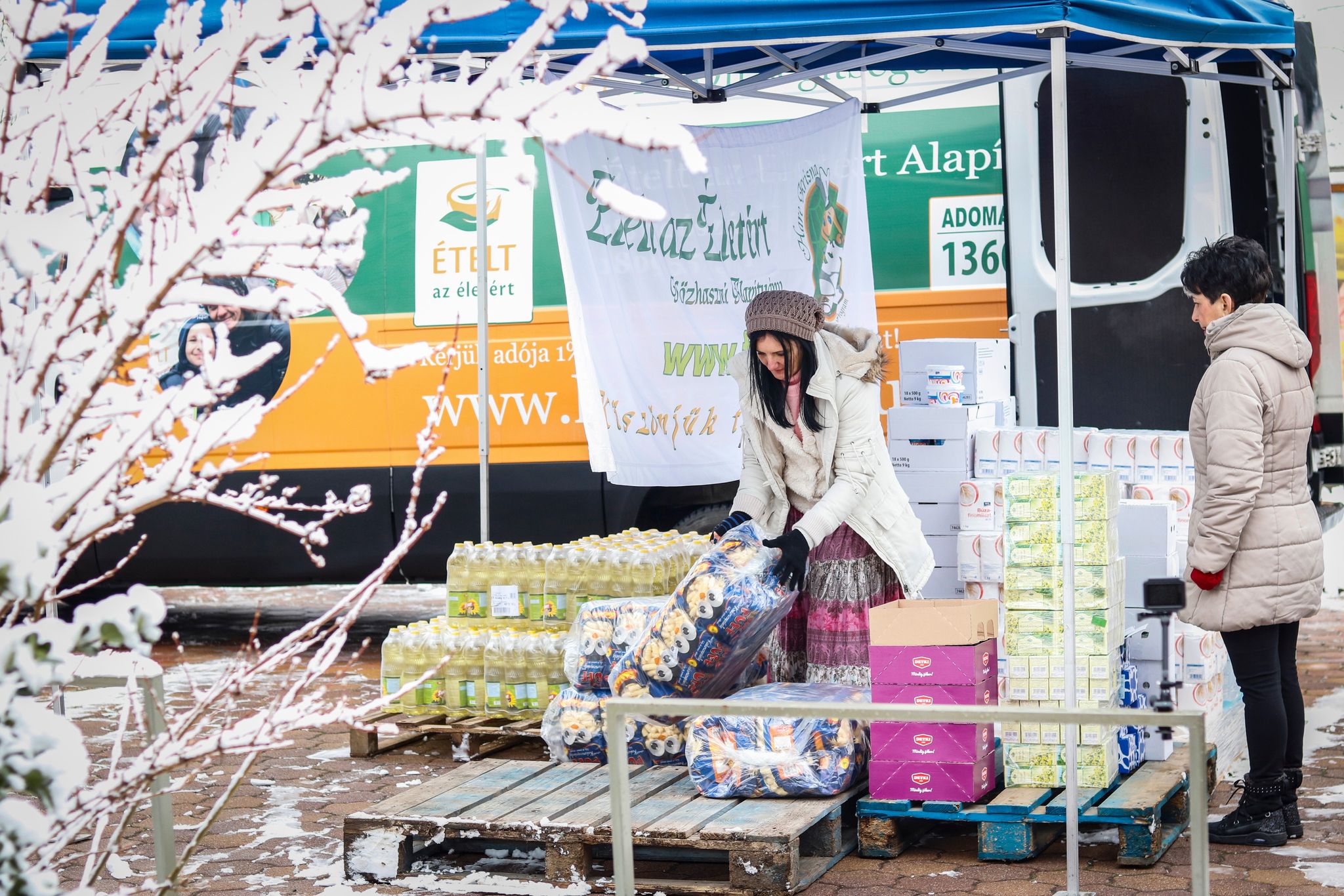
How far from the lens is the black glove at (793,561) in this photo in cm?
482

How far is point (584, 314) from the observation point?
628 cm

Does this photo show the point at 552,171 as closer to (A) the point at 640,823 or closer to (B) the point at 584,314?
(B) the point at 584,314

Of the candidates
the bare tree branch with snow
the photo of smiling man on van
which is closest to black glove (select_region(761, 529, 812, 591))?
the bare tree branch with snow

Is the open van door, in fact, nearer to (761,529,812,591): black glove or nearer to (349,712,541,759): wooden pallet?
(761,529,812,591): black glove

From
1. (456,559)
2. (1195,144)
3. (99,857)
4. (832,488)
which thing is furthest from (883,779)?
(1195,144)

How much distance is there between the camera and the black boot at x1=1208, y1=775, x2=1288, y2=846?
15.1 ft

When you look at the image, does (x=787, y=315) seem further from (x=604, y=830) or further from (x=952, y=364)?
(x=604, y=830)

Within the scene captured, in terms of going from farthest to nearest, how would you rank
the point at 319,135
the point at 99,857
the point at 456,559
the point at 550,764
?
the point at 456,559 < the point at 550,764 < the point at 99,857 < the point at 319,135

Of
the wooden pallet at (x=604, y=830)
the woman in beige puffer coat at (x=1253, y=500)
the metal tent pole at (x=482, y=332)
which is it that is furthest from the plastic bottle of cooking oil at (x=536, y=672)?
the woman in beige puffer coat at (x=1253, y=500)

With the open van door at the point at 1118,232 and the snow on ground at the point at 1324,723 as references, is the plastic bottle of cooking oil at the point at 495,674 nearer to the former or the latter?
the open van door at the point at 1118,232

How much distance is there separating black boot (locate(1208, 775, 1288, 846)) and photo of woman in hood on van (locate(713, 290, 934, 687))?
1230mm

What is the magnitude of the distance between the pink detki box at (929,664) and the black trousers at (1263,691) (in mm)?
809

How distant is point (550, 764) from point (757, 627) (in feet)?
3.12

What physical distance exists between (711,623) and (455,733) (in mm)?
1771
